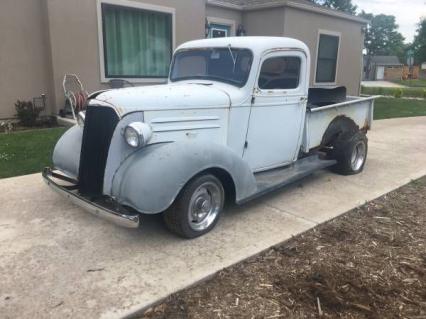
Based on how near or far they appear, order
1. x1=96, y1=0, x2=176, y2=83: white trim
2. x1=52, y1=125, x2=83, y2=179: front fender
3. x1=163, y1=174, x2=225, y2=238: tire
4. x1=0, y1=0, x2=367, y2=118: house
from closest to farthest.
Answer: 1. x1=163, y1=174, x2=225, y2=238: tire
2. x1=52, y1=125, x2=83, y2=179: front fender
3. x1=0, y1=0, x2=367, y2=118: house
4. x1=96, y1=0, x2=176, y2=83: white trim

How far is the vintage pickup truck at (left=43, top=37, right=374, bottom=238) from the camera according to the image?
11.5 ft

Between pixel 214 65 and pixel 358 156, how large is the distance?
284 cm

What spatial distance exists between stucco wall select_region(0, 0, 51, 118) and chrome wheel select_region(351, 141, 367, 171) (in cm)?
657

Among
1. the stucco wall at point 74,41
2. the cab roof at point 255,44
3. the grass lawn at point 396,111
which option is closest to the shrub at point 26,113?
the stucco wall at point 74,41

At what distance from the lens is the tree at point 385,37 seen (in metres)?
86.8

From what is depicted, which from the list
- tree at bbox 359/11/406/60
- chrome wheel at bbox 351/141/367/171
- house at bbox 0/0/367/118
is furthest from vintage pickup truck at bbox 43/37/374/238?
tree at bbox 359/11/406/60

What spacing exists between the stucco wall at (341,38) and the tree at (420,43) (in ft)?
163

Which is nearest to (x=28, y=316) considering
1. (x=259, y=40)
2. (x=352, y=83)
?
(x=259, y=40)

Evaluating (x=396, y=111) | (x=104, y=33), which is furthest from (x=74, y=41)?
(x=396, y=111)

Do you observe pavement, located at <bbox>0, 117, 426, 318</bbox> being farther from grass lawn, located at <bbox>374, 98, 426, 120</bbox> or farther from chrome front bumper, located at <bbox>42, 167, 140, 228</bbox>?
grass lawn, located at <bbox>374, 98, 426, 120</bbox>

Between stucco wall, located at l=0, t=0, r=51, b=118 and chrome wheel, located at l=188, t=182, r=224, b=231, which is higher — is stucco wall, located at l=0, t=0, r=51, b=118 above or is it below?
above

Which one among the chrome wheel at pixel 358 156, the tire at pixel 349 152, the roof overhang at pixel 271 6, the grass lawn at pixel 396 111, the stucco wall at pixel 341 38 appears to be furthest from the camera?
the grass lawn at pixel 396 111

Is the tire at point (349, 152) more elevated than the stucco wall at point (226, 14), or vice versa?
the stucco wall at point (226, 14)

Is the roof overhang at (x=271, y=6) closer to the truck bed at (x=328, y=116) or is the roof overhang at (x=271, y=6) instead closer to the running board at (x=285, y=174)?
the truck bed at (x=328, y=116)
